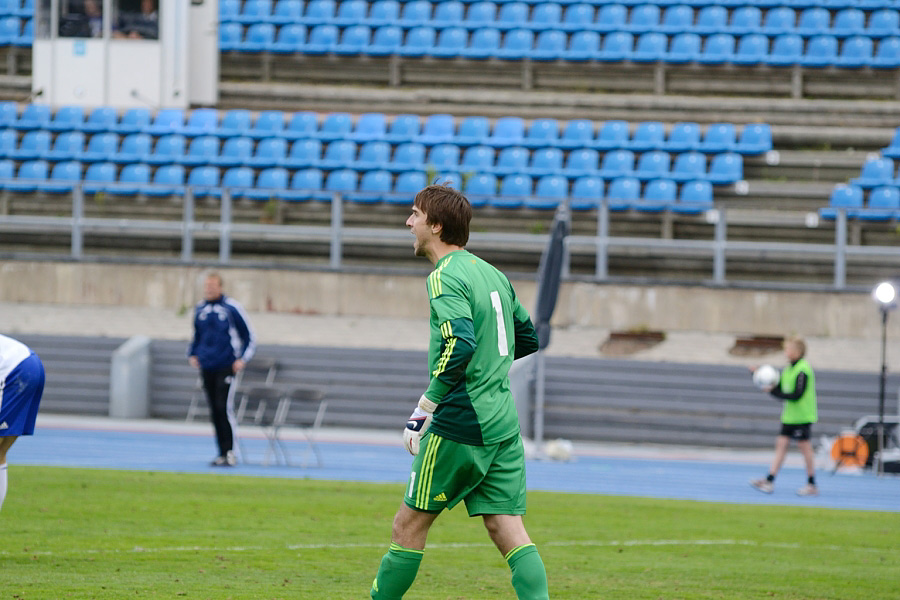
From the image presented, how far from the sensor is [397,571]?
16.8 feet

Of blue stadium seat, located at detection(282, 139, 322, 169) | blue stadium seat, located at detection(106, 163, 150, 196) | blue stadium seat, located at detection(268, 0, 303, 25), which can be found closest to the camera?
blue stadium seat, located at detection(106, 163, 150, 196)

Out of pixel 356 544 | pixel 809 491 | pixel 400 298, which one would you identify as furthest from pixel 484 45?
pixel 356 544

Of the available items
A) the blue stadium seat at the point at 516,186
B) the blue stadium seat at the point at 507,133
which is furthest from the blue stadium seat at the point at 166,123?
the blue stadium seat at the point at 516,186

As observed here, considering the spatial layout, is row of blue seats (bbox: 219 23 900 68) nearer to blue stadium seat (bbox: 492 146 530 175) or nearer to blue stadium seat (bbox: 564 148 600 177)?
blue stadium seat (bbox: 564 148 600 177)

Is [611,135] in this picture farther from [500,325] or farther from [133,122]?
[500,325]

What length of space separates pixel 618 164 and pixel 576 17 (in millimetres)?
5260

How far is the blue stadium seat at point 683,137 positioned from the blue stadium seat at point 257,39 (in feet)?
28.7

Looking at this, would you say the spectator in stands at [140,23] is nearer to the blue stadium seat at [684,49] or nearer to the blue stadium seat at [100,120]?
the blue stadium seat at [100,120]

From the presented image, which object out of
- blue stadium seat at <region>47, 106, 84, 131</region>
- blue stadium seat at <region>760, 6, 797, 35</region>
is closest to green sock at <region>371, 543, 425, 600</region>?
blue stadium seat at <region>47, 106, 84, 131</region>

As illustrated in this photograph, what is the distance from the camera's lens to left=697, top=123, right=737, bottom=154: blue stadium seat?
74.7 ft

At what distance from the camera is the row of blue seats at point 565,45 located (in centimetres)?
2486

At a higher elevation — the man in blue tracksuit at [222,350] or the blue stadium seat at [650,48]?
the blue stadium seat at [650,48]

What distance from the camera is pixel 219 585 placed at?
683cm

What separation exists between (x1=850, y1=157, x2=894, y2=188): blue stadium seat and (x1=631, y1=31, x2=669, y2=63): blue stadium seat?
496cm
